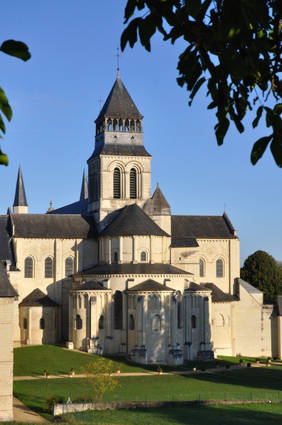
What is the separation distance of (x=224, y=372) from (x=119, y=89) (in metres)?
31.1

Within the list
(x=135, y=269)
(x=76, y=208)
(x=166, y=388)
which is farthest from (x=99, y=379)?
(x=76, y=208)

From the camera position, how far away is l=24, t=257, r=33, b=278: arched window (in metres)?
66.1

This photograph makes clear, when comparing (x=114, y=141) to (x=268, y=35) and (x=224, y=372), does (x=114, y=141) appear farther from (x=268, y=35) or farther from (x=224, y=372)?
(x=268, y=35)

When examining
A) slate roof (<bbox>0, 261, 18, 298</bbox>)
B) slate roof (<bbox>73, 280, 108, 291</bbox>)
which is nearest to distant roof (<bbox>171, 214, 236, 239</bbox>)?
slate roof (<bbox>73, 280, 108, 291</bbox>)

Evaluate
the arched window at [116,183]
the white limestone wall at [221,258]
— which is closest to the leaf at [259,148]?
the arched window at [116,183]

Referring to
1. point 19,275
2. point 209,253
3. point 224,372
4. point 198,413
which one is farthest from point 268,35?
point 209,253

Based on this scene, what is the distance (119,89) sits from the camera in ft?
236

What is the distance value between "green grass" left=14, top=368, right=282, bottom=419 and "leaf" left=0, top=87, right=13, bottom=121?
115 feet

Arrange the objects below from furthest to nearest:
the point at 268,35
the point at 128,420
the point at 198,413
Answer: the point at 198,413, the point at 128,420, the point at 268,35

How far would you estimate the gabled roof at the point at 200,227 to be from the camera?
235ft

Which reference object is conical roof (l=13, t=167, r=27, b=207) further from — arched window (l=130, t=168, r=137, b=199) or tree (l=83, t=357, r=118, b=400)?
tree (l=83, t=357, r=118, b=400)

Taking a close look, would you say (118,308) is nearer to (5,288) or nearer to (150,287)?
(150,287)

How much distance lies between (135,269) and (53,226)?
1076cm

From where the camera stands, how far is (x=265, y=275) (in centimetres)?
8200
